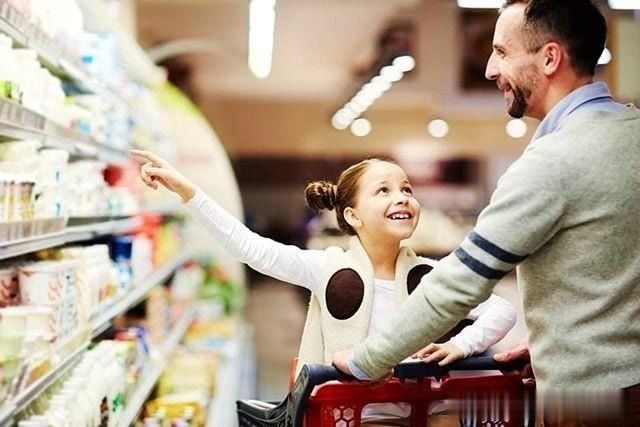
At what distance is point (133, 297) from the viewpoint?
443 centimetres

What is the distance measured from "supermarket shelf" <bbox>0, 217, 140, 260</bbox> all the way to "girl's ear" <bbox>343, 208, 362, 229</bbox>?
94 cm

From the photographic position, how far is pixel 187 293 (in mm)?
6703

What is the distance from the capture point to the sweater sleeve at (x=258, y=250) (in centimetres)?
262

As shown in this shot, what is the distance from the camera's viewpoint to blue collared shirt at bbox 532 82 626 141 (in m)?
2.24

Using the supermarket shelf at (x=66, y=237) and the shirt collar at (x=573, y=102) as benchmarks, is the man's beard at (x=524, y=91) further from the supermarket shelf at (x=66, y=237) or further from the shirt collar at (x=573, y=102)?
the supermarket shelf at (x=66, y=237)

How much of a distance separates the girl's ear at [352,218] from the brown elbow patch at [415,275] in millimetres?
205

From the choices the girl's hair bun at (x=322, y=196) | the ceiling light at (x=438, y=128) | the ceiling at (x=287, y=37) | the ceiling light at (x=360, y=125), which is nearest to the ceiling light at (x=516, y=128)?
the ceiling light at (x=438, y=128)

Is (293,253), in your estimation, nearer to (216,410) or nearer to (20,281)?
(20,281)

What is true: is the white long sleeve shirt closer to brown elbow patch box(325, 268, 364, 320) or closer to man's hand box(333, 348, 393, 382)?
brown elbow patch box(325, 268, 364, 320)

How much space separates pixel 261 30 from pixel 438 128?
10699mm

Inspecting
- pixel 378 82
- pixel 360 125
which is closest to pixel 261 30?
pixel 378 82

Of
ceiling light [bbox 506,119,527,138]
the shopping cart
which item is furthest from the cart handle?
ceiling light [bbox 506,119,527,138]

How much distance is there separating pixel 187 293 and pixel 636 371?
4840 millimetres

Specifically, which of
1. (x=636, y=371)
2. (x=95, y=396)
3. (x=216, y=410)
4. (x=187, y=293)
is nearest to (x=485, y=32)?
(x=187, y=293)
